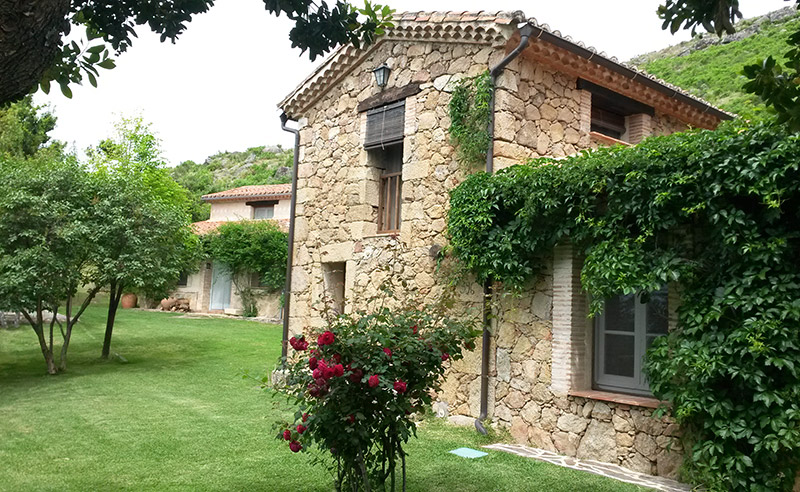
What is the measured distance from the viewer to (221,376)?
38.6 feet

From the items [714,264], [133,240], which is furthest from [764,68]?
[133,240]

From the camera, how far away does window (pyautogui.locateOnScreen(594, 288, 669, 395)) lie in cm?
630

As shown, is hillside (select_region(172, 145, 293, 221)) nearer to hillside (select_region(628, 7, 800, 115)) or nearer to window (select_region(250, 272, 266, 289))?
window (select_region(250, 272, 266, 289))

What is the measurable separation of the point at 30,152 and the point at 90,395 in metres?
16.0

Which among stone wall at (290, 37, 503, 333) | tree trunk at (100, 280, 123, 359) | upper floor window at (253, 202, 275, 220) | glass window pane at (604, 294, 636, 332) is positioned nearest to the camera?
glass window pane at (604, 294, 636, 332)

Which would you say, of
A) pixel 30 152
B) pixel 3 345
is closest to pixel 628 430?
pixel 3 345

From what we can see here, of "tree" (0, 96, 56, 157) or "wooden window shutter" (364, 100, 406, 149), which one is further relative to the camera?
"tree" (0, 96, 56, 157)

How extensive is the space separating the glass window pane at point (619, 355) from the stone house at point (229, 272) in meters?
17.2

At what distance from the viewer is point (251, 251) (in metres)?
23.0

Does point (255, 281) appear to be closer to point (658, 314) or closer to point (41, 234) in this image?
point (41, 234)

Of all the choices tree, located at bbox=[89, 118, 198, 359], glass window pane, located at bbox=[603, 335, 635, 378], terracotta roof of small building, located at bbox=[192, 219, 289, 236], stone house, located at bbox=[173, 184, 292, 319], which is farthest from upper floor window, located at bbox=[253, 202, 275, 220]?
glass window pane, located at bbox=[603, 335, 635, 378]

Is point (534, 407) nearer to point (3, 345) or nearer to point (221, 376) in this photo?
point (221, 376)

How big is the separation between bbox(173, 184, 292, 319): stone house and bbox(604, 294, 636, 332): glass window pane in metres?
17.2

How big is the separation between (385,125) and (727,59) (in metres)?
30.1
